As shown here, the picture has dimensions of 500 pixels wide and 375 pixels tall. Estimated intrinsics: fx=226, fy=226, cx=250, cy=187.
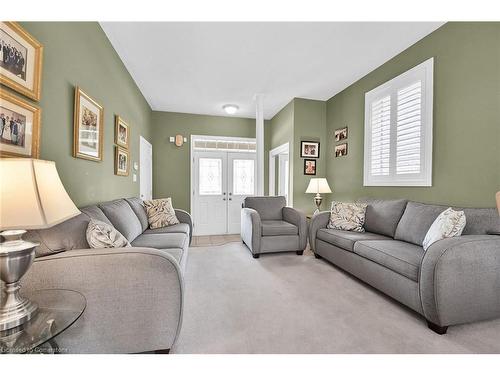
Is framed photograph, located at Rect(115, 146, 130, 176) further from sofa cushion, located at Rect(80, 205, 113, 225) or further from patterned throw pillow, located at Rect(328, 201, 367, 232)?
patterned throw pillow, located at Rect(328, 201, 367, 232)

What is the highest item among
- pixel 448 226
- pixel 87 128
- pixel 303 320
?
pixel 87 128

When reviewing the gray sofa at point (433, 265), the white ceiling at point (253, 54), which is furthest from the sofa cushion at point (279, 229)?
the white ceiling at point (253, 54)

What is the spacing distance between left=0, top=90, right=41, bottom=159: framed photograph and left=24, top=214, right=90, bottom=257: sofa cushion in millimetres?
462

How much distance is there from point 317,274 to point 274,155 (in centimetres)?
328

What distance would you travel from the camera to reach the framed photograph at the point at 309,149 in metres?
4.34

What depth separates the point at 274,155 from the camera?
17.6 ft

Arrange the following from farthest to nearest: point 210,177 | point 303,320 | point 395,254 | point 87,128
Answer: point 210,177 → point 87,128 → point 395,254 → point 303,320

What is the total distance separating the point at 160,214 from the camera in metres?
3.09

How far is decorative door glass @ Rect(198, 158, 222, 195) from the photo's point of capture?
5035 millimetres

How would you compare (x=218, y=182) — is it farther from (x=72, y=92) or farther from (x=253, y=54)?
(x=72, y=92)

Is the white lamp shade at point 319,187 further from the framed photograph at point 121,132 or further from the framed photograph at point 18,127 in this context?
the framed photograph at point 18,127

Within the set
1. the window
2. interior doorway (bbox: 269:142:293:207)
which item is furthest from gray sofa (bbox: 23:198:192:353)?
interior doorway (bbox: 269:142:293:207)

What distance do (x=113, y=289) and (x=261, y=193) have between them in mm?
3290

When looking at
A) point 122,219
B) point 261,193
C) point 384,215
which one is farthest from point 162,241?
point 384,215
